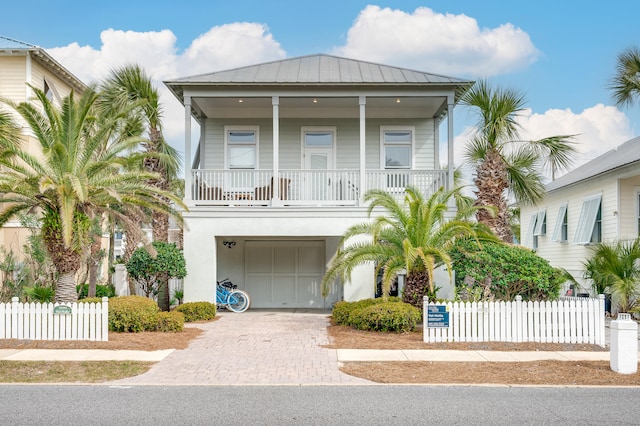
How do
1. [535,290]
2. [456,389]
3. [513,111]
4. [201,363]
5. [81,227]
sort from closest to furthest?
1. [456,389]
2. [201,363]
3. [81,227]
4. [535,290]
5. [513,111]

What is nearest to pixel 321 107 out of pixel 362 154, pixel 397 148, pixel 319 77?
pixel 319 77

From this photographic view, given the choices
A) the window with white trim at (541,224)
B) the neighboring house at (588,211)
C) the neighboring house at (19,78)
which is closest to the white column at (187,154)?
the neighboring house at (19,78)

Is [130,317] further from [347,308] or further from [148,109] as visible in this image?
[148,109]

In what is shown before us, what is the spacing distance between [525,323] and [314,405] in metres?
6.39

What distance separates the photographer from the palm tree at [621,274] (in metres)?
15.8

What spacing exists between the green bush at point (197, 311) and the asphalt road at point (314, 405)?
7463 mm

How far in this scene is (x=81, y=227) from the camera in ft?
43.4

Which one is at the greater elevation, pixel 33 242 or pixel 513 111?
pixel 513 111

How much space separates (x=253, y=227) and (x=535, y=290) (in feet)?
25.8

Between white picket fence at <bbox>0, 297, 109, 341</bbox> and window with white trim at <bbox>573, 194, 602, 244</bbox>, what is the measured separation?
1652cm

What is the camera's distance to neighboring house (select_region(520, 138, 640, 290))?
1961 cm

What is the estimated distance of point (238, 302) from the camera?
61.9 ft

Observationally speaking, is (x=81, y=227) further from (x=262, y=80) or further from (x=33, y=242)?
(x=262, y=80)

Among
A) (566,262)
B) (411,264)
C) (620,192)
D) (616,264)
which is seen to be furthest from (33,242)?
(566,262)
